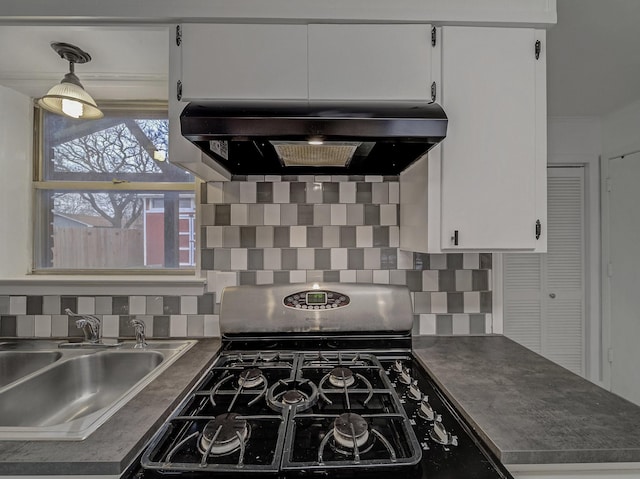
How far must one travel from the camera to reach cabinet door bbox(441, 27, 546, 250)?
1.15 metres

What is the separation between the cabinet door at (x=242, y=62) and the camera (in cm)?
112

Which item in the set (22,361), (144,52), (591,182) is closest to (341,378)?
(22,361)

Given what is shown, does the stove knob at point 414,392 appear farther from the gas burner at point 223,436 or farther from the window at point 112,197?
the window at point 112,197

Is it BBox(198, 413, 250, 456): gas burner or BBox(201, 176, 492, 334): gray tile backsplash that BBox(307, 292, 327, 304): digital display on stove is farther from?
BBox(198, 413, 250, 456): gas burner

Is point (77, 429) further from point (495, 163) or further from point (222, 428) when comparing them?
point (495, 163)

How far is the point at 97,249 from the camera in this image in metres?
1.60

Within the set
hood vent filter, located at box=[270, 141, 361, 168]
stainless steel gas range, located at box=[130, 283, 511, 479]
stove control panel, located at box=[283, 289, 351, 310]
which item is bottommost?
stainless steel gas range, located at box=[130, 283, 511, 479]

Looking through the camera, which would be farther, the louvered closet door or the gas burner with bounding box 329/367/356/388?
the louvered closet door

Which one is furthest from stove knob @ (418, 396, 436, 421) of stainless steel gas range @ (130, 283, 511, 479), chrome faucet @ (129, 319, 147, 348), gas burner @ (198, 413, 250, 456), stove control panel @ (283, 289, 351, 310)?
chrome faucet @ (129, 319, 147, 348)

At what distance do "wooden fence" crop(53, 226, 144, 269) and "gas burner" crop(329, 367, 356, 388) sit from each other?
1.08 m

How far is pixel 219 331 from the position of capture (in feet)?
4.83

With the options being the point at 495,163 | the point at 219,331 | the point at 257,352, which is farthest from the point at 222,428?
the point at 495,163

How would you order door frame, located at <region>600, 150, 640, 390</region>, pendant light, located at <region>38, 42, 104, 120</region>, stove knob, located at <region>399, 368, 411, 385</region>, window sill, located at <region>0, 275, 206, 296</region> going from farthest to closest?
door frame, located at <region>600, 150, 640, 390</region>, window sill, located at <region>0, 275, 206, 296</region>, pendant light, located at <region>38, 42, 104, 120</region>, stove knob, located at <region>399, 368, 411, 385</region>

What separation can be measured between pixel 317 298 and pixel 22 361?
118cm
